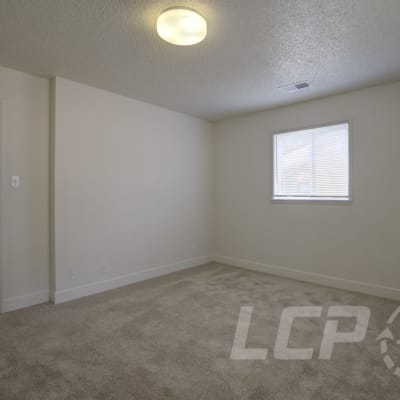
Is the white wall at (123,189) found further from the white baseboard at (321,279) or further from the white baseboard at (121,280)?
the white baseboard at (321,279)

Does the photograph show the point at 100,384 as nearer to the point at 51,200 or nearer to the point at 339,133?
the point at 51,200

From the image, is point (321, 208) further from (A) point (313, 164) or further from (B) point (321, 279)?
(B) point (321, 279)

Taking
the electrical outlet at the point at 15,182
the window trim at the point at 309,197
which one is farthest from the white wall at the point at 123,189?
the window trim at the point at 309,197

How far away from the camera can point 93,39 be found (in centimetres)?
251

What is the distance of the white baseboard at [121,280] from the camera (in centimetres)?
340

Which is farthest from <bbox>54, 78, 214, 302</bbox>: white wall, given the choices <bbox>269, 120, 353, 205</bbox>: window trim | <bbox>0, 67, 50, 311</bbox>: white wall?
<bbox>269, 120, 353, 205</bbox>: window trim

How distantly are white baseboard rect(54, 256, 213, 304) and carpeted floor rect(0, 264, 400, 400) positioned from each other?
5.3 inches

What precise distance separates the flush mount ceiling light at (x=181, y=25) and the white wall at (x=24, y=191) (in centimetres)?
193

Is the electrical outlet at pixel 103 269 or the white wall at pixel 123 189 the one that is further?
the electrical outlet at pixel 103 269

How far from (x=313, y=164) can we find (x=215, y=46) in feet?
7.68

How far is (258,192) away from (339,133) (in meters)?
1.48

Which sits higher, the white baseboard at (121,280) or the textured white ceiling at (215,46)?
the textured white ceiling at (215,46)

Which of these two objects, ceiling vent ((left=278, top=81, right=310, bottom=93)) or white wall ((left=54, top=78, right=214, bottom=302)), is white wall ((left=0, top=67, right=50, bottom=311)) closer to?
white wall ((left=54, top=78, right=214, bottom=302))

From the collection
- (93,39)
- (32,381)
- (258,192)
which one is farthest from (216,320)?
(93,39)
